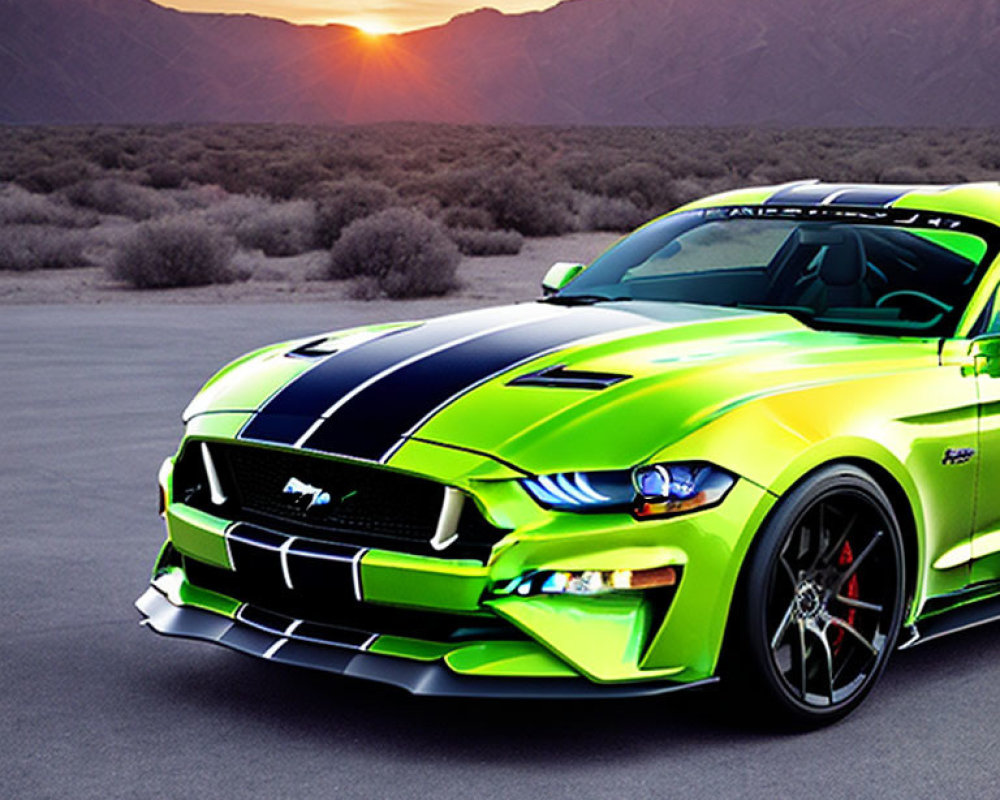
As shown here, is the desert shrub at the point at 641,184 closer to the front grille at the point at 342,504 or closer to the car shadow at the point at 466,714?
the car shadow at the point at 466,714

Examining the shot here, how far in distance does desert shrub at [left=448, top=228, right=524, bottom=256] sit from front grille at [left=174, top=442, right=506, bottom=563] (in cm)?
2350

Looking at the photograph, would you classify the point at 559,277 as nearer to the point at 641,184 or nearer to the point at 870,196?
the point at 870,196

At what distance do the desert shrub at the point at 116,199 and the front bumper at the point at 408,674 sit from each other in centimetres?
3235

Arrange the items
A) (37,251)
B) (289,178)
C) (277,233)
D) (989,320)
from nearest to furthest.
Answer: (989,320), (37,251), (277,233), (289,178)

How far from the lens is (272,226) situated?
29.2 m

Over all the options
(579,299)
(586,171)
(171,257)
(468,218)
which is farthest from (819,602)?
(586,171)

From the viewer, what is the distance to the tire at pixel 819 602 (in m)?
4.50

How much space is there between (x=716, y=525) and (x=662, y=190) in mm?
36756

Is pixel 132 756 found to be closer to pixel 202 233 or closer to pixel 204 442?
pixel 204 442

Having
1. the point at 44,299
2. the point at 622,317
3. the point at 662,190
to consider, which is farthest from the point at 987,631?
the point at 662,190

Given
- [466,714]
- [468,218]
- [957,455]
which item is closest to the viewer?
[466,714]

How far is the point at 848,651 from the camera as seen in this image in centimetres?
493

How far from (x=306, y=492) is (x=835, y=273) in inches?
91.6

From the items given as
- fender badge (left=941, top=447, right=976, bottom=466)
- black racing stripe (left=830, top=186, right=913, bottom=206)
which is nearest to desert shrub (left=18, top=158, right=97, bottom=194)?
black racing stripe (left=830, top=186, right=913, bottom=206)
